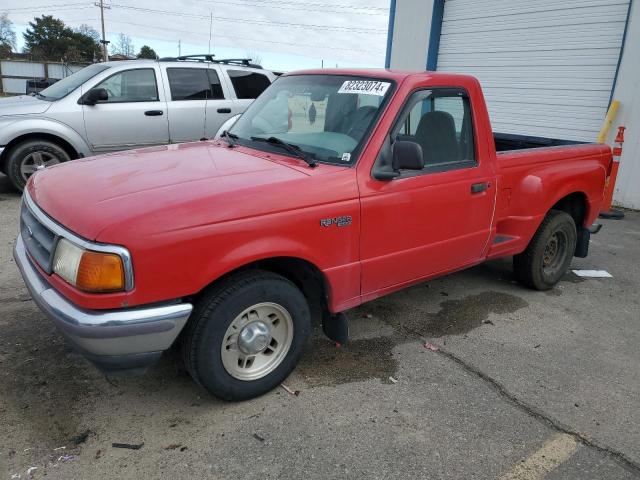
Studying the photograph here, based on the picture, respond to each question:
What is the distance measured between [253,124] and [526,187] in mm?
2316

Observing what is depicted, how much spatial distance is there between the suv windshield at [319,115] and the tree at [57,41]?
61.2m

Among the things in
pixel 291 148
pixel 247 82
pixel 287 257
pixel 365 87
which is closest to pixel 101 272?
pixel 287 257

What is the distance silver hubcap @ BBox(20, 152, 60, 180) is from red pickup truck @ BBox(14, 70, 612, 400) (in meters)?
4.20

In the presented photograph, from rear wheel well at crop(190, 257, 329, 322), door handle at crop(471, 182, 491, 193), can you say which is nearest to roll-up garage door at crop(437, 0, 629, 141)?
door handle at crop(471, 182, 491, 193)

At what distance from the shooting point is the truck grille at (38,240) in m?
2.64

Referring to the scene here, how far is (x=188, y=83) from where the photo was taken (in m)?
7.97

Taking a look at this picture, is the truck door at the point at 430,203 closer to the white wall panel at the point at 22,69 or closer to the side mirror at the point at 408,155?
the side mirror at the point at 408,155

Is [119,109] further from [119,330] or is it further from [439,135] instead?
[119,330]

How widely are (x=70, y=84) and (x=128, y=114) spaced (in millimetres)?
931

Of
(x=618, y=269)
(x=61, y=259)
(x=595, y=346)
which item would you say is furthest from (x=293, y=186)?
(x=618, y=269)

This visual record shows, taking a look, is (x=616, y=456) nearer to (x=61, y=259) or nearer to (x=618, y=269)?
(x=61, y=259)

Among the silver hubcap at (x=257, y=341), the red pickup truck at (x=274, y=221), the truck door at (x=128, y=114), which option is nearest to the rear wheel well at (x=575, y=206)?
the red pickup truck at (x=274, y=221)

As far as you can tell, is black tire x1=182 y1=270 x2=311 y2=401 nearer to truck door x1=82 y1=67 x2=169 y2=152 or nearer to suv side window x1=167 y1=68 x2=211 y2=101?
truck door x1=82 y1=67 x2=169 y2=152

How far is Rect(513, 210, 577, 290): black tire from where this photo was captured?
4672 mm
